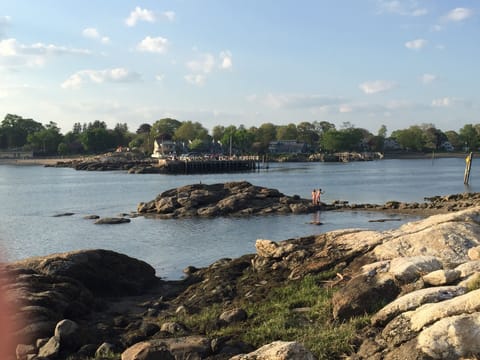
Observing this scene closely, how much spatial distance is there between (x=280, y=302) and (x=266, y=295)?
118 cm

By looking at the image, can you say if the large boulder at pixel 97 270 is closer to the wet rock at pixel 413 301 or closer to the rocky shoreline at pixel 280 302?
the rocky shoreline at pixel 280 302

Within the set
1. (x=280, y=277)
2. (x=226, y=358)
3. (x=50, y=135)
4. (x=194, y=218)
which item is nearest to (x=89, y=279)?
(x=280, y=277)

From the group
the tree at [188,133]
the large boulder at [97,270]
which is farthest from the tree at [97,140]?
the large boulder at [97,270]

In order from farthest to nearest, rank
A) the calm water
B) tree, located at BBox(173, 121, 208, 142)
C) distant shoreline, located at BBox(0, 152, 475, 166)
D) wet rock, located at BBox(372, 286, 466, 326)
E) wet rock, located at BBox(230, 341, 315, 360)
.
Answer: tree, located at BBox(173, 121, 208, 142) → distant shoreline, located at BBox(0, 152, 475, 166) → the calm water → wet rock, located at BBox(372, 286, 466, 326) → wet rock, located at BBox(230, 341, 315, 360)

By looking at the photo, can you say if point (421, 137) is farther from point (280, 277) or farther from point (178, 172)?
point (280, 277)

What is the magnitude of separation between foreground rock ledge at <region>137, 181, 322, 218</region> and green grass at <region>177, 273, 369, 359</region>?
27579 mm

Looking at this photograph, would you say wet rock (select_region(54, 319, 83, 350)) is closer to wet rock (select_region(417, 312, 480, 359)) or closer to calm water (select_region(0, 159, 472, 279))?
wet rock (select_region(417, 312, 480, 359))

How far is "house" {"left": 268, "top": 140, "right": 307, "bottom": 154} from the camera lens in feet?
598

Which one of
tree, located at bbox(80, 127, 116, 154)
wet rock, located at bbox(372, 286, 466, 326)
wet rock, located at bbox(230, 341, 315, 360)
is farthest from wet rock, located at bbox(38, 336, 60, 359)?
tree, located at bbox(80, 127, 116, 154)

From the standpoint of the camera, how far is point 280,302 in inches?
487

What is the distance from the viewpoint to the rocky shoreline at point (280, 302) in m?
8.17

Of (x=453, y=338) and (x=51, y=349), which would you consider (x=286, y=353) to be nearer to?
(x=453, y=338)

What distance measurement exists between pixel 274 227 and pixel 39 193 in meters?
46.2

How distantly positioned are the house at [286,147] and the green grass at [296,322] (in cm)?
16829
